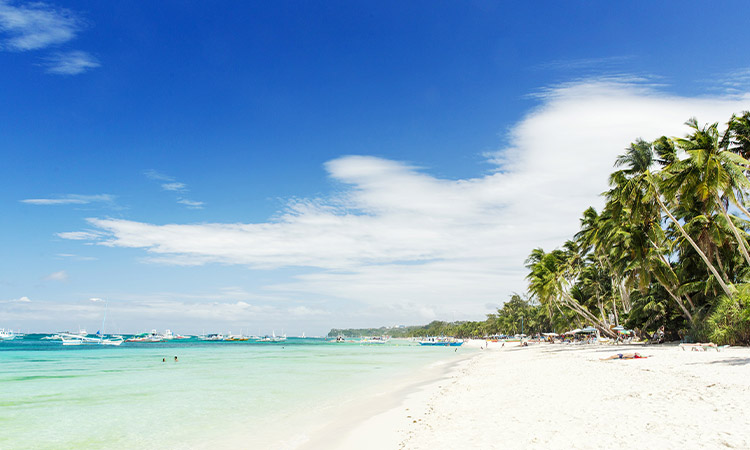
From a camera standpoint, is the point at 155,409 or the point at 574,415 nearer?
the point at 574,415

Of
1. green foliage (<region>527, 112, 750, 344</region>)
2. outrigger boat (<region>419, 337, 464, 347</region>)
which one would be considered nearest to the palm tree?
green foliage (<region>527, 112, 750, 344</region>)

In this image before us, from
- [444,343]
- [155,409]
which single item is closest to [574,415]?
[155,409]

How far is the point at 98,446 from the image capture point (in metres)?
10.7

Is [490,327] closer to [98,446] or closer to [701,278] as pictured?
[701,278]

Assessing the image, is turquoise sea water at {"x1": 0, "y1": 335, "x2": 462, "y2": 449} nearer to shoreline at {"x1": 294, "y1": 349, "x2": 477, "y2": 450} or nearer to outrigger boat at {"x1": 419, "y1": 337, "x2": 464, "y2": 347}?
shoreline at {"x1": 294, "y1": 349, "x2": 477, "y2": 450}

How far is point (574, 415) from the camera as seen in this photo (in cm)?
883

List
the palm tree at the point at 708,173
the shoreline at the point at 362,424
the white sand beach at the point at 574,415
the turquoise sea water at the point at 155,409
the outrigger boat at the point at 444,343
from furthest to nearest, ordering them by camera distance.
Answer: the outrigger boat at the point at 444,343, the palm tree at the point at 708,173, the turquoise sea water at the point at 155,409, the shoreline at the point at 362,424, the white sand beach at the point at 574,415

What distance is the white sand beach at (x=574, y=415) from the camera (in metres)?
6.93

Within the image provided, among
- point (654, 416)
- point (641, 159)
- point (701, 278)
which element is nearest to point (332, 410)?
point (654, 416)

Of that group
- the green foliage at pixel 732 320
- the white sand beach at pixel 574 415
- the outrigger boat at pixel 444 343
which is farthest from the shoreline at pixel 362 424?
the outrigger boat at pixel 444 343

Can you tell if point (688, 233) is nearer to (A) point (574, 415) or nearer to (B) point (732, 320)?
(B) point (732, 320)

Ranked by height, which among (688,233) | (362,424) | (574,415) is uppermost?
(688,233)

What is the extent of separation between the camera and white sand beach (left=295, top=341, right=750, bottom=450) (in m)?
6.93

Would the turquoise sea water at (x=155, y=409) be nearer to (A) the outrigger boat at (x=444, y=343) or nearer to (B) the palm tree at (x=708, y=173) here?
(B) the palm tree at (x=708, y=173)
